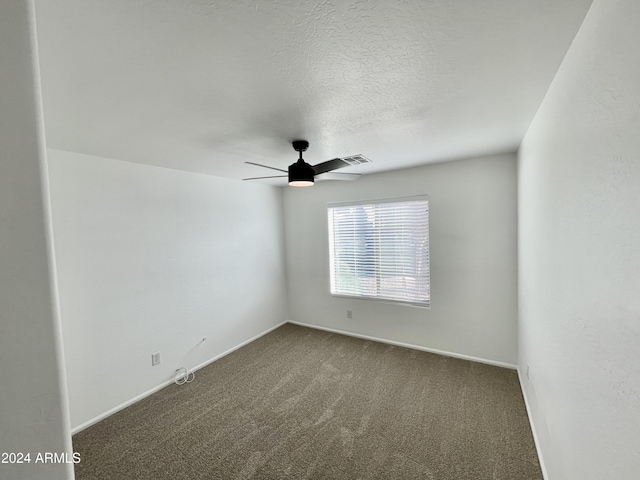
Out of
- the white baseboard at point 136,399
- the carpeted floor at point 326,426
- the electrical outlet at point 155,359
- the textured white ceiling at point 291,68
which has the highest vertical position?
the textured white ceiling at point 291,68

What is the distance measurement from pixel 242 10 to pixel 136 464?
2.79 metres

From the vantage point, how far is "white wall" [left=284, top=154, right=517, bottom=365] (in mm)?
2934

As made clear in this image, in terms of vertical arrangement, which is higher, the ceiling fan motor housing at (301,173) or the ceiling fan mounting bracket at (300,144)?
the ceiling fan mounting bracket at (300,144)

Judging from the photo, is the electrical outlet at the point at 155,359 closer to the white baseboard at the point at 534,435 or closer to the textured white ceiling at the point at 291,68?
the textured white ceiling at the point at 291,68

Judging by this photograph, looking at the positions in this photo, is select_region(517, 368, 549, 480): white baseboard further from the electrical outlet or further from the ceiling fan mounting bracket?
the electrical outlet

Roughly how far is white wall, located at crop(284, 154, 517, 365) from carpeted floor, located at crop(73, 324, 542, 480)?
0.37 metres

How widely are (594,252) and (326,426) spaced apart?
7.06ft

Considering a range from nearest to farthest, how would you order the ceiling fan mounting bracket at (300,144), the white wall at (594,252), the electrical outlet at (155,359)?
the white wall at (594,252) → the ceiling fan mounting bracket at (300,144) → the electrical outlet at (155,359)

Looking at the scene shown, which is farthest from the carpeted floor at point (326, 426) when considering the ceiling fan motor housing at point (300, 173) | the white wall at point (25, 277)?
→ the ceiling fan motor housing at point (300, 173)

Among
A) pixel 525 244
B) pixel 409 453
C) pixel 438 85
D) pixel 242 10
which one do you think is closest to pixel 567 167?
pixel 438 85

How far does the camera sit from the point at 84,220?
2332mm

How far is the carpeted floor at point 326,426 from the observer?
1.81 meters

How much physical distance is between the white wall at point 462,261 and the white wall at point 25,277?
3.41 meters

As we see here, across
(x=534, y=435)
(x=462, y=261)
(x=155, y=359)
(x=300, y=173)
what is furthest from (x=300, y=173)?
(x=534, y=435)
